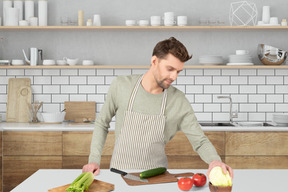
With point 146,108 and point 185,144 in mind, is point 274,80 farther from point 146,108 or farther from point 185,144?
point 146,108

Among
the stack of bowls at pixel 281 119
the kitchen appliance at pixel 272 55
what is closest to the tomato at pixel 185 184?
the stack of bowls at pixel 281 119

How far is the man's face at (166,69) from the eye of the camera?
2.28 m

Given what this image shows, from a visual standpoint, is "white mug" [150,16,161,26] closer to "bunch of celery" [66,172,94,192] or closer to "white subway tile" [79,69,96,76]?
"white subway tile" [79,69,96,76]

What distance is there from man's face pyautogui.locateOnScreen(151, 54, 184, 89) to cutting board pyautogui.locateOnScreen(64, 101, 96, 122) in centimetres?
237

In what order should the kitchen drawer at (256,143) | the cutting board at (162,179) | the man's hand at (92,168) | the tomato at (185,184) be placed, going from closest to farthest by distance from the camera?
the tomato at (185,184), the cutting board at (162,179), the man's hand at (92,168), the kitchen drawer at (256,143)

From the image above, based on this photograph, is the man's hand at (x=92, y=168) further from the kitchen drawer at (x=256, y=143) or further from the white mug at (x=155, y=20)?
the white mug at (x=155, y=20)

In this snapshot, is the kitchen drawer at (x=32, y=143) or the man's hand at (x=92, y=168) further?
the kitchen drawer at (x=32, y=143)

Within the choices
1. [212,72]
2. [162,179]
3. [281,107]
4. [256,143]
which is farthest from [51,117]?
[281,107]

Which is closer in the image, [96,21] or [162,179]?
[162,179]

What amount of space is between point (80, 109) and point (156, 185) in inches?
112

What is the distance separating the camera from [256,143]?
13.2ft

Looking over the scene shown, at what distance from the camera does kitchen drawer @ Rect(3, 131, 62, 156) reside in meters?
4.03

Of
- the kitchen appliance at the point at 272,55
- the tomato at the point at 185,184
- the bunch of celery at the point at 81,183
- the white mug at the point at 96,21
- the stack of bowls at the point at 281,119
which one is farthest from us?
the white mug at the point at 96,21

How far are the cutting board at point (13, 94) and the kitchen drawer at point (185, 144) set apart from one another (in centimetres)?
189
